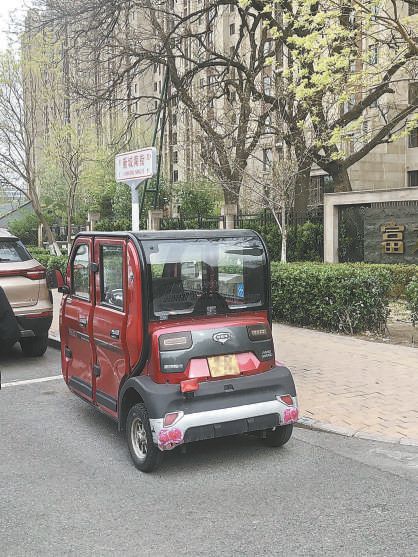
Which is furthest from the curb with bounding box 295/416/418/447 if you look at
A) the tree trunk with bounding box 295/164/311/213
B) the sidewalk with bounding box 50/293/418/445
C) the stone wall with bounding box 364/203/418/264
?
the tree trunk with bounding box 295/164/311/213

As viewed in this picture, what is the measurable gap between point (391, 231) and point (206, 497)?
1093cm

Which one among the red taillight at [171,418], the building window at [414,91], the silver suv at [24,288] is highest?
the building window at [414,91]

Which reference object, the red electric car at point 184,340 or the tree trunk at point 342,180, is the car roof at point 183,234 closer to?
the red electric car at point 184,340

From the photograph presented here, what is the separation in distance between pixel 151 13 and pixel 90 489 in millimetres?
15913

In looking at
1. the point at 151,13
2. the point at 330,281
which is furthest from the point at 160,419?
the point at 151,13

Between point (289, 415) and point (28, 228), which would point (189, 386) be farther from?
point (28, 228)

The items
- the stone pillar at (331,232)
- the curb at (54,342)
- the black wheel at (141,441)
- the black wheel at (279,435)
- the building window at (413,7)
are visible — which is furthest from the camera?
the stone pillar at (331,232)

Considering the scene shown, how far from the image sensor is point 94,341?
5.34 m

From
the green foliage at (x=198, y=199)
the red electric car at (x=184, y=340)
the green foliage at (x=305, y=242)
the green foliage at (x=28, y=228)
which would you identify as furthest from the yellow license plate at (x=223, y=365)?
the green foliage at (x=28, y=228)

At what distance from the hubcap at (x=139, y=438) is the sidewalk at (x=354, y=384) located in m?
1.62

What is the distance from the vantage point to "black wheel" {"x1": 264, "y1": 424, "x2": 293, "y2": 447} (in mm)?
4949

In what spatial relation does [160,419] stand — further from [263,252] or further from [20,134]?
[20,134]

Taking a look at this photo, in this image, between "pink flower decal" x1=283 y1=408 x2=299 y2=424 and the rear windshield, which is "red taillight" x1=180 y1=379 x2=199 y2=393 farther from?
the rear windshield

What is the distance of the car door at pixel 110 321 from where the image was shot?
4.83m
